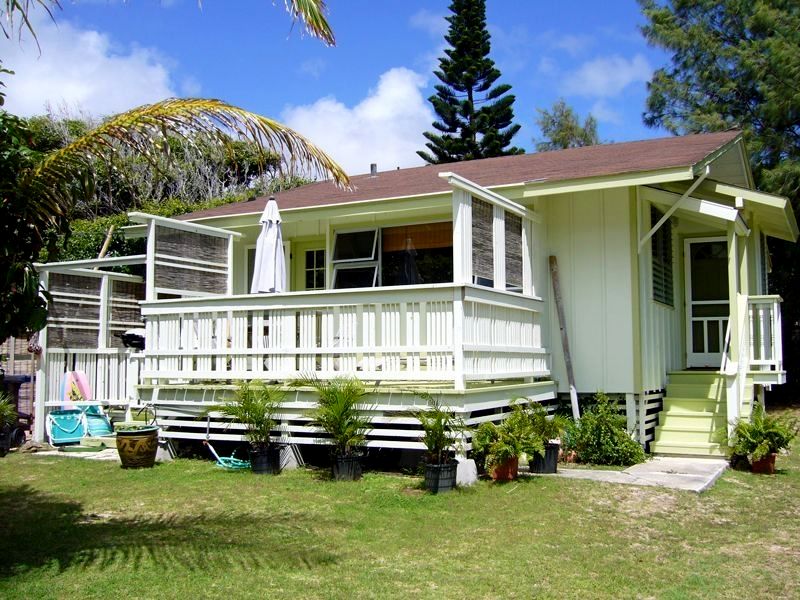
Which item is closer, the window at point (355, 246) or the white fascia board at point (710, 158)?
the white fascia board at point (710, 158)

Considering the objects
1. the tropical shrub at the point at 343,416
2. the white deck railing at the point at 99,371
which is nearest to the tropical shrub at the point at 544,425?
the tropical shrub at the point at 343,416

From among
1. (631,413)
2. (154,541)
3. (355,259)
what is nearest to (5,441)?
(355,259)

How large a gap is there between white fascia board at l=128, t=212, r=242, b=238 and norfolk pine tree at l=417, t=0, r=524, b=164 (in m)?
17.7

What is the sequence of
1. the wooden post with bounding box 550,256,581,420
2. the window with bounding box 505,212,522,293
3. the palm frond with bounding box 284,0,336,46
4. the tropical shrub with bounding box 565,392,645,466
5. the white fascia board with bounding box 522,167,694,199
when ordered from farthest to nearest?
1. the wooden post with bounding box 550,256,581,420
2. the window with bounding box 505,212,522,293
3. the tropical shrub with bounding box 565,392,645,466
4. the white fascia board with bounding box 522,167,694,199
5. the palm frond with bounding box 284,0,336,46

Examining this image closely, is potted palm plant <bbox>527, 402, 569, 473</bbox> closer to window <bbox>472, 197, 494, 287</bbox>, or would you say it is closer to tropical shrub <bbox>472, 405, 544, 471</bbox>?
tropical shrub <bbox>472, 405, 544, 471</bbox>

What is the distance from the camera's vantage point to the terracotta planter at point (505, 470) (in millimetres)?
8570

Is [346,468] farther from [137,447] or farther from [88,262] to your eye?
[88,262]

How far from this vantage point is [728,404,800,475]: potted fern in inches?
368

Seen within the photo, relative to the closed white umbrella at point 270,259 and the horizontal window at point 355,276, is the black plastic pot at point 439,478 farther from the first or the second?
the horizontal window at point 355,276

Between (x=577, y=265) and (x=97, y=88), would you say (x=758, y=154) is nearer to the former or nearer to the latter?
(x=577, y=265)

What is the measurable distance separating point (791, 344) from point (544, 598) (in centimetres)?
1655

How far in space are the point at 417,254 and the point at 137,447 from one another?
5217 millimetres

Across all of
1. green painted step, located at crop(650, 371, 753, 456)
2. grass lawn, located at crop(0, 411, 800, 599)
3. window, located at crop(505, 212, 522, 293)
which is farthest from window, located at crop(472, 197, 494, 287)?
green painted step, located at crop(650, 371, 753, 456)

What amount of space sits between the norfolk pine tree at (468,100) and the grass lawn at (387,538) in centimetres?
2185
